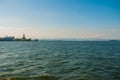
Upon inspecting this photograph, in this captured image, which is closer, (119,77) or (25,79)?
(25,79)

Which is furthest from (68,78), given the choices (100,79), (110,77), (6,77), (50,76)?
(6,77)

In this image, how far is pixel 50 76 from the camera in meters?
17.2

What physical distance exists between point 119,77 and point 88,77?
3.00m

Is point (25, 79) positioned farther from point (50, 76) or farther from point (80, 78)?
point (80, 78)

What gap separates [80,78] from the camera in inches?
656

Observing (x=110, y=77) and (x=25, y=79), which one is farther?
(x=110, y=77)

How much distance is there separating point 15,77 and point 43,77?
2.66 metres

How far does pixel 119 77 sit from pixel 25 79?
8994mm

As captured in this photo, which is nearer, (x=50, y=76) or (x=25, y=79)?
(x=25, y=79)

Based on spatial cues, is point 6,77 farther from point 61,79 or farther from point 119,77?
point 119,77

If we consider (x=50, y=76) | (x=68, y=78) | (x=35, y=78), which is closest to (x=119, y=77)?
(x=68, y=78)

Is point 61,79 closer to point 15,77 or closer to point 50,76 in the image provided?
point 50,76

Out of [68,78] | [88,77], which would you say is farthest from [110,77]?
[68,78]

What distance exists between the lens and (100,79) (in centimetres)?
1634
